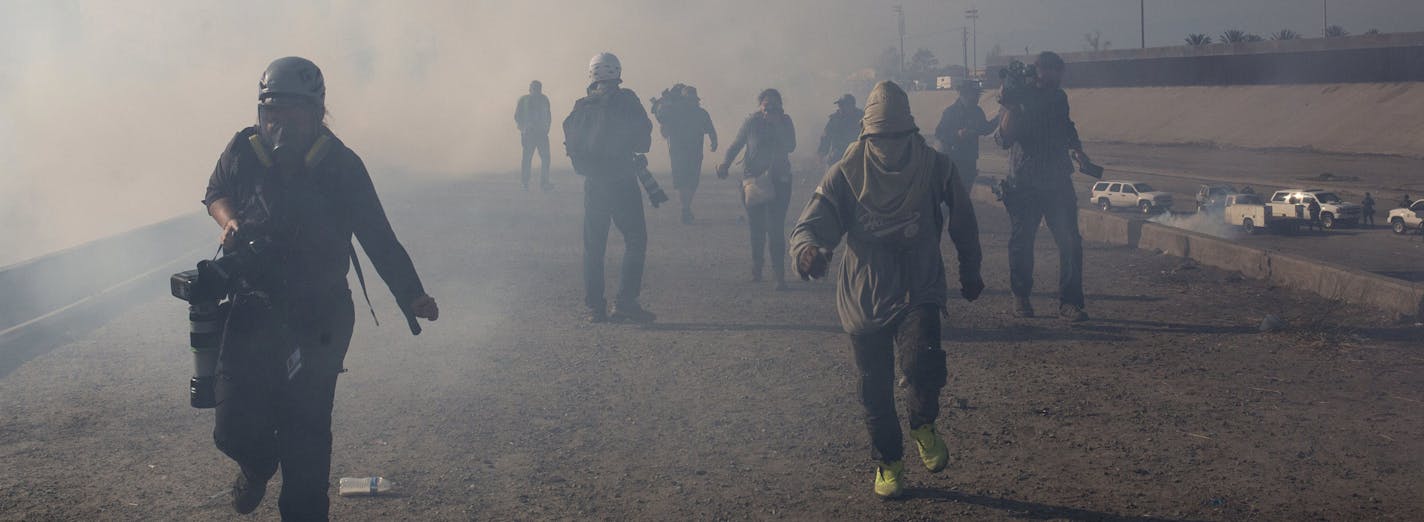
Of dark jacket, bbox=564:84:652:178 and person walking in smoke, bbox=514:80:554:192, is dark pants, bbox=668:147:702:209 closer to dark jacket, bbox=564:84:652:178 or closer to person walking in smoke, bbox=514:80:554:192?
person walking in smoke, bbox=514:80:554:192

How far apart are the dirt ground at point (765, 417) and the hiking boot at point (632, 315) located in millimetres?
115

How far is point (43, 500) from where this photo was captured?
17.0ft

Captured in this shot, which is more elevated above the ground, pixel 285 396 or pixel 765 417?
pixel 285 396

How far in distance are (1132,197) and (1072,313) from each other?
12844 mm

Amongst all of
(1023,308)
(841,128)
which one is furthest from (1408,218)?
(1023,308)

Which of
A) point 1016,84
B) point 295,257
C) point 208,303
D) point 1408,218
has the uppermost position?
point 1016,84

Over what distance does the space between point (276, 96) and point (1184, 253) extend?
33.4ft

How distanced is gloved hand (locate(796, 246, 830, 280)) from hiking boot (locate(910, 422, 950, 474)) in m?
0.72

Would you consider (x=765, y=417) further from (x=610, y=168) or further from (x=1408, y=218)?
(x=1408, y=218)

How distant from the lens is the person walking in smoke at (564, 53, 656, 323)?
9.10 m

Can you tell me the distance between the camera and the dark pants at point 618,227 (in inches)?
364

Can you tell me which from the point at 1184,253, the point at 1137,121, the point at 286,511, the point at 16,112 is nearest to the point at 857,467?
the point at 286,511

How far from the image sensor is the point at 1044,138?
8766 mm

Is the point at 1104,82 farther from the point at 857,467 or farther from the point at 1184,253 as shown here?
the point at 857,467
